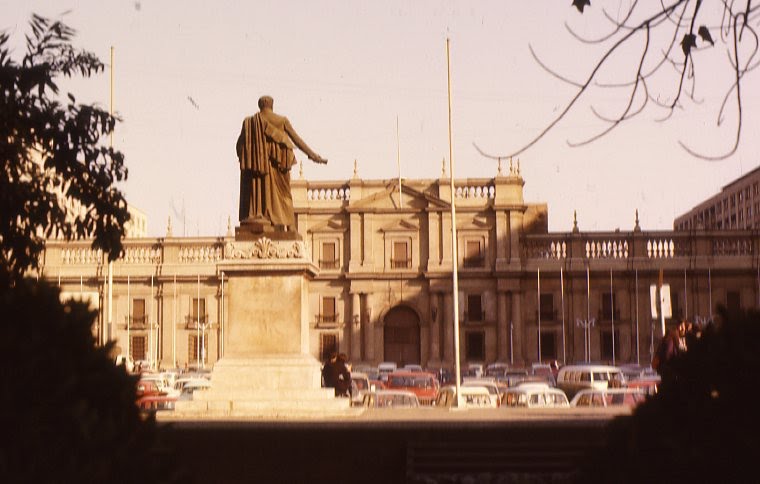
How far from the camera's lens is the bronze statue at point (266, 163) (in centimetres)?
1541

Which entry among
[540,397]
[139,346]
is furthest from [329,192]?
[540,397]

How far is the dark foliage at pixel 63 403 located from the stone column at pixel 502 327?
62406mm

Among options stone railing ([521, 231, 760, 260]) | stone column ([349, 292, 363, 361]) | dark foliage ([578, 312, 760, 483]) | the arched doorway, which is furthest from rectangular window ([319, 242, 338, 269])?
dark foliage ([578, 312, 760, 483])

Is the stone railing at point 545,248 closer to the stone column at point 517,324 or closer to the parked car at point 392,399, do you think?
the stone column at point 517,324

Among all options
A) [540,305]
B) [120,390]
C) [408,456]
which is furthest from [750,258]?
[120,390]

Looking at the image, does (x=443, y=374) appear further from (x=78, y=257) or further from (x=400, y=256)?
(x=78, y=257)

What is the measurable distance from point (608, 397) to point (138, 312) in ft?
165

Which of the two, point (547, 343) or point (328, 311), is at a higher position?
point (328, 311)

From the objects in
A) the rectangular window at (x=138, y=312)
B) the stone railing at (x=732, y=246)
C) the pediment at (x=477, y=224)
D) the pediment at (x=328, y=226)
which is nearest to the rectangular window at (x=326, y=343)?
the pediment at (x=328, y=226)

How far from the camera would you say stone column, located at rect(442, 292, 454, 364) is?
67.0 m

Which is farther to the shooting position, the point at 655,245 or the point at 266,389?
the point at 655,245

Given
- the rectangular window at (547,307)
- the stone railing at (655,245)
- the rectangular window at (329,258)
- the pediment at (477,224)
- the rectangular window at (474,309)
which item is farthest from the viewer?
the rectangular window at (329,258)

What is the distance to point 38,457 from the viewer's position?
4.52 metres

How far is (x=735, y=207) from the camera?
97.1m
